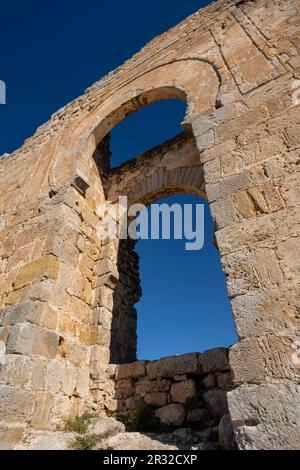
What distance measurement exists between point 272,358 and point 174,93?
4.24 metres

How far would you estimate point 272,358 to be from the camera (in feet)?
7.26

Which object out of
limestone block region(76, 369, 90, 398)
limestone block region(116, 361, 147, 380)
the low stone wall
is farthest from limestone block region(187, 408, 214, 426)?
limestone block region(76, 369, 90, 398)

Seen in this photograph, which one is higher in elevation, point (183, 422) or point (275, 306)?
point (275, 306)

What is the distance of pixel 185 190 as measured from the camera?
18.1ft

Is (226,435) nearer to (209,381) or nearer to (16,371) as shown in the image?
(209,381)

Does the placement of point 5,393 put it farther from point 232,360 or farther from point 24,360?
point 232,360

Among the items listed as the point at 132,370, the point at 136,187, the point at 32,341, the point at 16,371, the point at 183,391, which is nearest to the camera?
the point at 16,371

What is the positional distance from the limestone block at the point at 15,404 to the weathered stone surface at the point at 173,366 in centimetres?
149

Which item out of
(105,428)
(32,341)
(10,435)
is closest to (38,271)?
(32,341)

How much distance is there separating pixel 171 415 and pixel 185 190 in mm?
3370

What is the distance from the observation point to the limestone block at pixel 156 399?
12.8 feet
